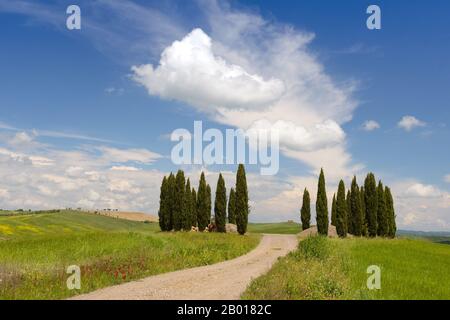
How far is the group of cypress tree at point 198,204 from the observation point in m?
59.1

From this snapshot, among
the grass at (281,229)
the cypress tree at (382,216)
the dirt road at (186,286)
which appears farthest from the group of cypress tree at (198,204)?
the dirt road at (186,286)

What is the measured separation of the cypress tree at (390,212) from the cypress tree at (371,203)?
3444mm

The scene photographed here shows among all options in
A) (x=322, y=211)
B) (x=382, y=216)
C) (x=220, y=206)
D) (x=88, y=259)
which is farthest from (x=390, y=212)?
(x=88, y=259)

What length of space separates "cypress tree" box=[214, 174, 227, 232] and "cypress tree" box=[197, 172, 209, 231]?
257 cm

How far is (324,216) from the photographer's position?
5859 cm

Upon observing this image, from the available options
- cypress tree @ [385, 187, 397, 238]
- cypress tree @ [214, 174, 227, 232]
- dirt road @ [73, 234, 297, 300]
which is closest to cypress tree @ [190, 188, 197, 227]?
cypress tree @ [214, 174, 227, 232]

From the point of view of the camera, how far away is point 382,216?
62.4m

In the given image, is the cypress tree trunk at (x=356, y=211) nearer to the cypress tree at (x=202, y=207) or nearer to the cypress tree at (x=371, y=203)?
the cypress tree at (x=371, y=203)

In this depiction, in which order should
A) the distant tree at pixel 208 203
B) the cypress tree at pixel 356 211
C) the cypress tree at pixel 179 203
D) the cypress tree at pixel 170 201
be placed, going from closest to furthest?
the cypress tree at pixel 179 203 → the cypress tree at pixel 356 211 → the cypress tree at pixel 170 201 → the distant tree at pixel 208 203

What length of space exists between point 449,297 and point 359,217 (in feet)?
158

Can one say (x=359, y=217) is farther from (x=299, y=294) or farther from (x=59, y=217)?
(x=59, y=217)
